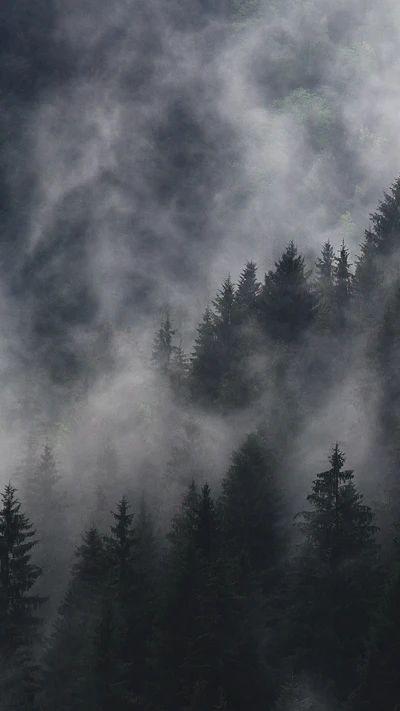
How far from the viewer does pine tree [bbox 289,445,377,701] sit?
33625 mm

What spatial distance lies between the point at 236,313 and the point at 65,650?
37.5 meters

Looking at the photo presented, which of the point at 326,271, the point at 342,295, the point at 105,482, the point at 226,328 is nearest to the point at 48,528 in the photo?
the point at 105,482

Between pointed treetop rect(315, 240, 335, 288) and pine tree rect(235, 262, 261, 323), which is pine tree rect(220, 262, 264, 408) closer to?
pine tree rect(235, 262, 261, 323)

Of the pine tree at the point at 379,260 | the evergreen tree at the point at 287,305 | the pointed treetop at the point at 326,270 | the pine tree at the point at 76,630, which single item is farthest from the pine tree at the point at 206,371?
the pointed treetop at the point at 326,270

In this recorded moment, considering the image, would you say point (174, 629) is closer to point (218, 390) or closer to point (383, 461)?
point (383, 461)

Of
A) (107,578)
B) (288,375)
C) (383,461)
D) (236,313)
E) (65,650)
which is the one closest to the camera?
(107,578)

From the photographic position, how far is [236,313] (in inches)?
2815

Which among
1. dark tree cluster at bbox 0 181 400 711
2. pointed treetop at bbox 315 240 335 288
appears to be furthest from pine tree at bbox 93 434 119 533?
pointed treetop at bbox 315 240 335 288

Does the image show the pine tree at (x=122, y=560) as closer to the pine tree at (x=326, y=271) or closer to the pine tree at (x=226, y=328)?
the pine tree at (x=226, y=328)

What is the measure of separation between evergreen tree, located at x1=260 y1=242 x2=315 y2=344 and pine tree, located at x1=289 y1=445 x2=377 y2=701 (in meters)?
28.5

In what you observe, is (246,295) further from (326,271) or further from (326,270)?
(326,270)

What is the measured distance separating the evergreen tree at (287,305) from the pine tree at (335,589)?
2848 centimetres

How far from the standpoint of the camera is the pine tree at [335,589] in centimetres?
3362

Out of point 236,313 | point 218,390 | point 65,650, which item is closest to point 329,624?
point 65,650
